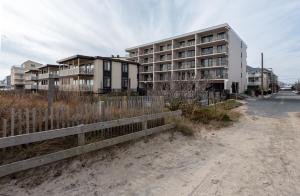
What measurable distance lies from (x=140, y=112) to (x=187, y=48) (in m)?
40.4

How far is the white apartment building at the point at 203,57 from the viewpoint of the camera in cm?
3762

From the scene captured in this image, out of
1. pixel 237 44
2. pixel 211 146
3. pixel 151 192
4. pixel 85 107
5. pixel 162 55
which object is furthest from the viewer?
pixel 162 55

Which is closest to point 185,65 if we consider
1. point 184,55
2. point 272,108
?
point 184,55

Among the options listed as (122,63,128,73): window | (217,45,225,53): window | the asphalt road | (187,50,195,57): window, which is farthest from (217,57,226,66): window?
(122,63,128,73): window

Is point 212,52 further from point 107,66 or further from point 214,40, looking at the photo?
point 107,66

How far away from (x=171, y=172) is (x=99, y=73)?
29924 mm

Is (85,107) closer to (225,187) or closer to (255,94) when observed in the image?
(225,187)

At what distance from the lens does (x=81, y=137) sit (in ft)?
15.4

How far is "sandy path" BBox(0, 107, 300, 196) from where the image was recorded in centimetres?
351

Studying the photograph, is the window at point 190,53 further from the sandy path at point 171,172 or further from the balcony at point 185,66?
the sandy path at point 171,172

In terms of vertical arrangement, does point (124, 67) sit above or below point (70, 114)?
above

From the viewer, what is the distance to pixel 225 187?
3.63 meters

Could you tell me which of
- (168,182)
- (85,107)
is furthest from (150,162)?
(85,107)

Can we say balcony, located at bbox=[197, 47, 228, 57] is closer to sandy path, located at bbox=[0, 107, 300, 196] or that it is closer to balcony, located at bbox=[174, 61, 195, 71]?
balcony, located at bbox=[174, 61, 195, 71]
